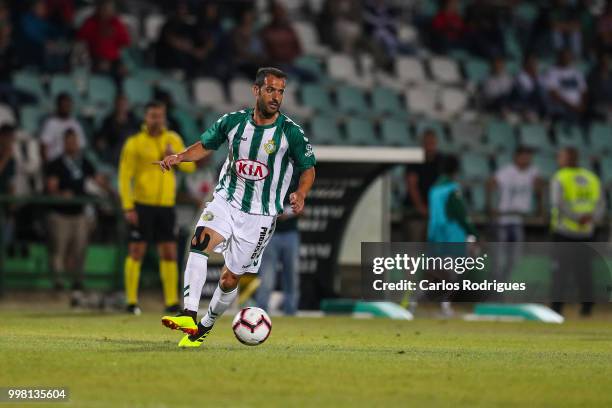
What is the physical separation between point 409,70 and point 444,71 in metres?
0.69

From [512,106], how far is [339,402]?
17328 millimetres

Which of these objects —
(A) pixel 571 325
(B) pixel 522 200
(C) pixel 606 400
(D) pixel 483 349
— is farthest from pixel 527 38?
(C) pixel 606 400

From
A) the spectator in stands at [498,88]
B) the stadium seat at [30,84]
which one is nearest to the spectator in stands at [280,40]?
the spectator in stands at [498,88]

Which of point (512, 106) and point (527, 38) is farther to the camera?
point (527, 38)

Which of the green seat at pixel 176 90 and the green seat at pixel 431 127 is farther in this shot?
the green seat at pixel 431 127

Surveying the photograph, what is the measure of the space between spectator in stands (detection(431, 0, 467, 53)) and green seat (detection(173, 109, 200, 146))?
609 cm

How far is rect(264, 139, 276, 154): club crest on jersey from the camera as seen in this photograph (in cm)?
1070

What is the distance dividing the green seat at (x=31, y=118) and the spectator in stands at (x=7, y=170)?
1520mm

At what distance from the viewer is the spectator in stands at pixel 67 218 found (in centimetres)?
1831

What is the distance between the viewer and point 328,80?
23609 mm

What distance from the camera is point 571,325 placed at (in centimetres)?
1634

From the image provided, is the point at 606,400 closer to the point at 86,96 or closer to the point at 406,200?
the point at 406,200

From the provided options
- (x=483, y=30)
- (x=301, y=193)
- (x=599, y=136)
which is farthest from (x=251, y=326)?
(x=483, y=30)

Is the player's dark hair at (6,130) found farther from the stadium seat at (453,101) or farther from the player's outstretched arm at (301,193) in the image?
the stadium seat at (453,101)
